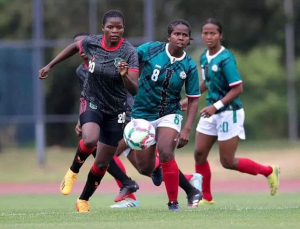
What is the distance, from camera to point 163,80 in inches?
381

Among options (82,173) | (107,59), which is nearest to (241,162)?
(107,59)

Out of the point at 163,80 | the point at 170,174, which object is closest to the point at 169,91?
the point at 163,80

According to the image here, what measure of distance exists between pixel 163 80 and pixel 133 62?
63cm

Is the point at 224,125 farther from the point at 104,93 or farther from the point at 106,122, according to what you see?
the point at 104,93

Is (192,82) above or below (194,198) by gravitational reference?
above

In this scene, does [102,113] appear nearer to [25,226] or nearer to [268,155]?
[25,226]

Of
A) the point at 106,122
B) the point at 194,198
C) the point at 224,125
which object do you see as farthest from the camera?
the point at 224,125

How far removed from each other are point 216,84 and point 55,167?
1184 cm

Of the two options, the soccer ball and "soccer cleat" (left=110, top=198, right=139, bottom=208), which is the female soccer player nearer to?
"soccer cleat" (left=110, top=198, right=139, bottom=208)

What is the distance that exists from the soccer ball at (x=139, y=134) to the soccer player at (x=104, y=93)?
0.30 metres

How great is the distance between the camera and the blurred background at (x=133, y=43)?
70.4 ft

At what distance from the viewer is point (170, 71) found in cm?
966

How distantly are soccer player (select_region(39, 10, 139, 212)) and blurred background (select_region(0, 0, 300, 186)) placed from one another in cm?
1162

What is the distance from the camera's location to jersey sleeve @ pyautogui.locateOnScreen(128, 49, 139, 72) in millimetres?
9109
